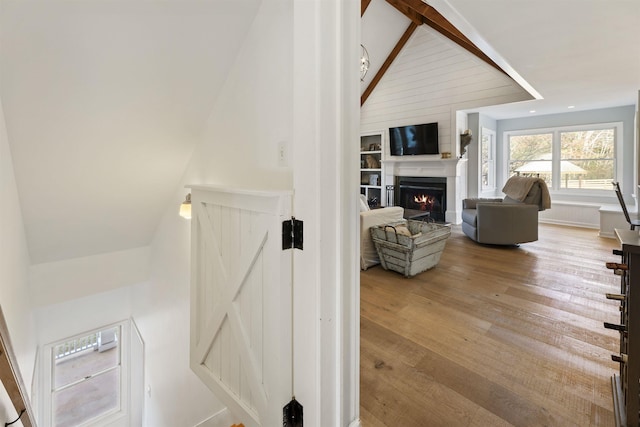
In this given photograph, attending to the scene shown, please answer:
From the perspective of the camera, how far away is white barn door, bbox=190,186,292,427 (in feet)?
3.92

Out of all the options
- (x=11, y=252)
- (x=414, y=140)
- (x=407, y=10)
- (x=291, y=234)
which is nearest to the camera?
(x=291, y=234)

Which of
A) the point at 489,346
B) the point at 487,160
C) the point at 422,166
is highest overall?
the point at 487,160

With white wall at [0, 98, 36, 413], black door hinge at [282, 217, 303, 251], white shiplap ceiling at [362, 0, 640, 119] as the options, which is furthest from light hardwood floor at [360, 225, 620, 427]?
white shiplap ceiling at [362, 0, 640, 119]

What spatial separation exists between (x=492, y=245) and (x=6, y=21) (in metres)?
5.30

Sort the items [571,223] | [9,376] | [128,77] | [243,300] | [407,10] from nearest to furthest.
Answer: [9,376] → [243,300] → [128,77] → [407,10] → [571,223]

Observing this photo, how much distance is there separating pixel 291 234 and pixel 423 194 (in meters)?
5.94

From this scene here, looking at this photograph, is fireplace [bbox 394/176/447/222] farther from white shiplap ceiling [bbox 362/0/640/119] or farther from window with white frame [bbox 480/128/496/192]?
white shiplap ceiling [bbox 362/0/640/119]

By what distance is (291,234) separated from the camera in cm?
116

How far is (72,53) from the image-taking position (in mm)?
1418

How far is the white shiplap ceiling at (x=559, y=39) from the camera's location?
2.02m

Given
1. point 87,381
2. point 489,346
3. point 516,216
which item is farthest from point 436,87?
point 87,381

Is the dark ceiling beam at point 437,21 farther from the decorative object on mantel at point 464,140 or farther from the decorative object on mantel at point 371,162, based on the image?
the decorative object on mantel at point 371,162

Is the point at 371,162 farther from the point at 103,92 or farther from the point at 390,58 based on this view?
the point at 103,92

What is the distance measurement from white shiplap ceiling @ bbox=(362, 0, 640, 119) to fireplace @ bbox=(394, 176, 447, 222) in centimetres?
244
